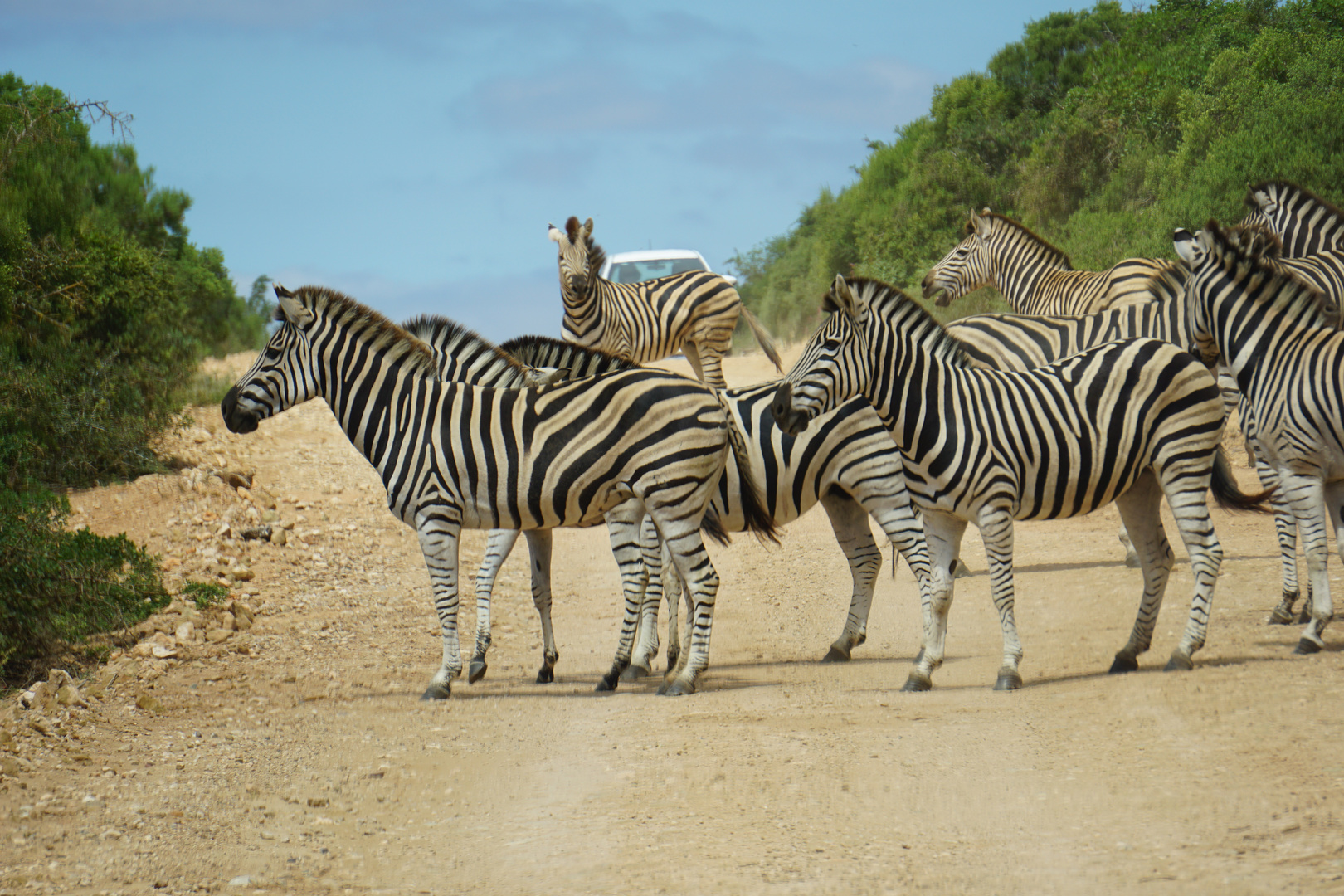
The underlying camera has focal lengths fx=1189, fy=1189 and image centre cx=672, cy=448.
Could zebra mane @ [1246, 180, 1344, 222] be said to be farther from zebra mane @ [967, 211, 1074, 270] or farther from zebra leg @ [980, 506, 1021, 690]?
zebra leg @ [980, 506, 1021, 690]

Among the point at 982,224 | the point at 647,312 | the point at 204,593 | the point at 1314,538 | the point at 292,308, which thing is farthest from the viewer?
the point at 647,312

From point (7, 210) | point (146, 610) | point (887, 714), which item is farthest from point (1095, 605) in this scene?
point (7, 210)

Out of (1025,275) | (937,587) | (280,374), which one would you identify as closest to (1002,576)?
(937,587)

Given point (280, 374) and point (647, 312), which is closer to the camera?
point (280, 374)

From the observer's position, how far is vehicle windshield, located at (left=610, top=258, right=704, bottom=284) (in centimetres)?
2036

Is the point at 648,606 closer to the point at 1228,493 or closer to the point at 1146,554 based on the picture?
the point at 1146,554

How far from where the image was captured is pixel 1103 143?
25859 millimetres

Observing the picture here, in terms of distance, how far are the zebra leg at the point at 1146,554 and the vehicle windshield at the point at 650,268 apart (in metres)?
13.5

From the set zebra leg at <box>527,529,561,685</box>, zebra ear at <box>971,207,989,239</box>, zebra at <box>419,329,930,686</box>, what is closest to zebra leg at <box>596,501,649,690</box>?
zebra at <box>419,329,930,686</box>

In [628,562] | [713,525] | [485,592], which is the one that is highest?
[713,525]

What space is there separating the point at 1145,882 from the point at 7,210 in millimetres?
12152

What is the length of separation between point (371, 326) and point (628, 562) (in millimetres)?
2283

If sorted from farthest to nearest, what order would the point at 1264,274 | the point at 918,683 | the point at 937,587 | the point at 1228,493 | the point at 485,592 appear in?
the point at 1228,493 → the point at 485,592 → the point at 1264,274 → the point at 937,587 → the point at 918,683

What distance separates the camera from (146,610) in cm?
955
